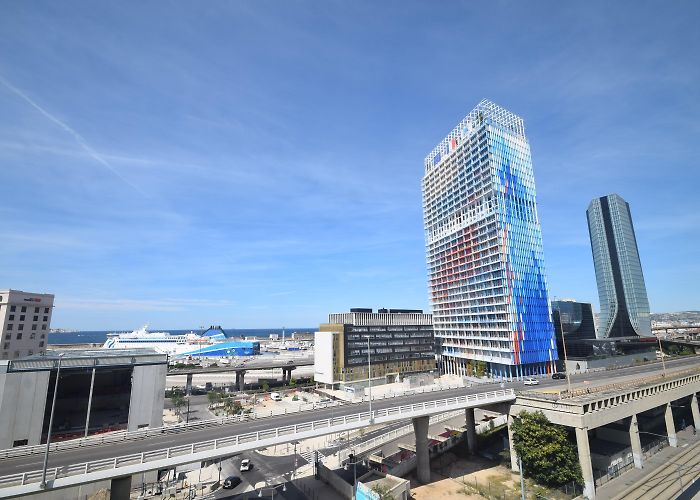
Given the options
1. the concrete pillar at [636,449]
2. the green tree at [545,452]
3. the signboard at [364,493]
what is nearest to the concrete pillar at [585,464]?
the green tree at [545,452]

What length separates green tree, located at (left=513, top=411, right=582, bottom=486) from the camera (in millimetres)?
47806

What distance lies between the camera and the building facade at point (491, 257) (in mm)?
105375

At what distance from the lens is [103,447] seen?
1511 inches

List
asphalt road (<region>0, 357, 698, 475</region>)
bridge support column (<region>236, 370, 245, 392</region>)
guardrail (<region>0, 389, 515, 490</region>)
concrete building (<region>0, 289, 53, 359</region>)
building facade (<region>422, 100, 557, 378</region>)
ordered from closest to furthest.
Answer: guardrail (<region>0, 389, 515, 490</region>) → asphalt road (<region>0, 357, 698, 475</region>) → concrete building (<region>0, 289, 53, 359</region>) → building facade (<region>422, 100, 557, 378</region>) → bridge support column (<region>236, 370, 245, 392</region>)

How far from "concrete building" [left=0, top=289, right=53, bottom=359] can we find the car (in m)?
88.5

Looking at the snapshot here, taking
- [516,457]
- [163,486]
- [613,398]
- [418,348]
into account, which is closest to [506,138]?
[418,348]

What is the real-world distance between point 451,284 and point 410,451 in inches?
2859

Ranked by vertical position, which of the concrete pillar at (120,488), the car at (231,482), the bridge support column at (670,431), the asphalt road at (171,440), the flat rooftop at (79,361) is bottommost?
the car at (231,482)

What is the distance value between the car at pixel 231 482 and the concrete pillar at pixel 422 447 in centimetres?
2753

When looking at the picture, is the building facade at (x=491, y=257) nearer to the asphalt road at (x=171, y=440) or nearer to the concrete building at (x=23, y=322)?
the asphalt road at (x=171, y=440)

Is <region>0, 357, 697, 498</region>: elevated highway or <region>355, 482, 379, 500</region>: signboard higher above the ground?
<region>0, 357, 697, 498</region>: elevated highway

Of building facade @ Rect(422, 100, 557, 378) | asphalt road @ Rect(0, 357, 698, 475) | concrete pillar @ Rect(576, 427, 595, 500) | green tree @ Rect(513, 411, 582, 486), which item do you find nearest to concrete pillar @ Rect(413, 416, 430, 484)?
asphalt road @ Rect(0, 357, 698, 475)

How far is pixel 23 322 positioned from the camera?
106688mm

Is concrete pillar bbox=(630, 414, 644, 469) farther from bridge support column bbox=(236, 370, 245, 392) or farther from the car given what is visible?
bridge support column bbox=(236, 370, 245, 392)
